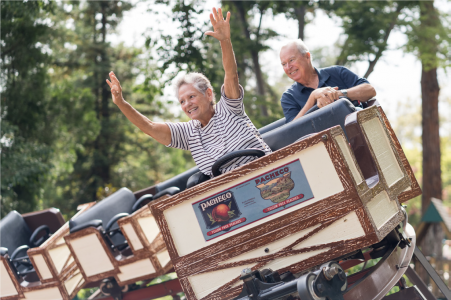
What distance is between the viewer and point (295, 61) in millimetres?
3559

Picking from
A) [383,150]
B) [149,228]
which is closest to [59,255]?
[149,228]

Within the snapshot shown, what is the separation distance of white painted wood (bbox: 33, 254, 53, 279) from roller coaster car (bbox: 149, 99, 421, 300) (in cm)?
208

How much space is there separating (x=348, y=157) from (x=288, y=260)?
0.59 m

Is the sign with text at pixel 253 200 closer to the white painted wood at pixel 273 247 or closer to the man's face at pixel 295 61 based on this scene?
the white painted wood at pixel 273 247

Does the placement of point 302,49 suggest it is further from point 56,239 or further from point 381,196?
point 56,239

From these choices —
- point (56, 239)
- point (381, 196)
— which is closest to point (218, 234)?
point (381, 196)

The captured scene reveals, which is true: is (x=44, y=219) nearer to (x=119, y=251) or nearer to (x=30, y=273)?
(x=30, y=273)

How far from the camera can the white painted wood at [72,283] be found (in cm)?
417

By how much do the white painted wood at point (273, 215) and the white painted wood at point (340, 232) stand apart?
14 cm

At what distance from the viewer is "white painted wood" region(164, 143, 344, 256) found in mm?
2156

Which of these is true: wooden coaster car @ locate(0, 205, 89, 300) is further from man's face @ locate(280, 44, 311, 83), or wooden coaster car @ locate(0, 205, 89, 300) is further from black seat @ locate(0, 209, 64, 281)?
man's face @ locate(280, 44, 311, 83)

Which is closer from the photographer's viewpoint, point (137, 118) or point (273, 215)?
point (273, 215)

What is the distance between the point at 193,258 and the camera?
242 cm

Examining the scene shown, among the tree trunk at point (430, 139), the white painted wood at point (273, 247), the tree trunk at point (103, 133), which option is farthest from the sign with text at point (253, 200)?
the tree trunk at point (103, 133)
